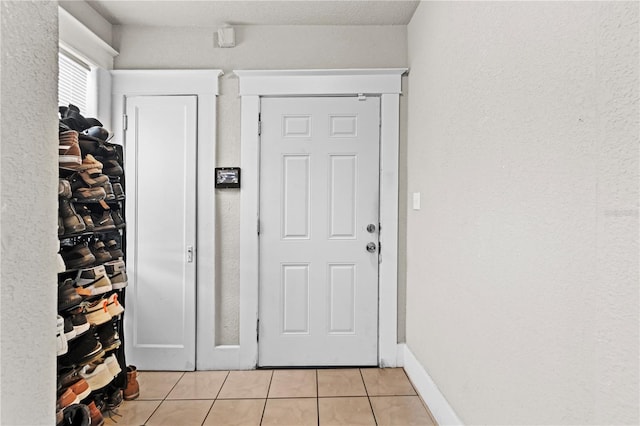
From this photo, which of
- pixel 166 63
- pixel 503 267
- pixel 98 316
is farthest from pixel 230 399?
pixel 166 63

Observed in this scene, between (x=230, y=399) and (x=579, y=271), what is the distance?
2.13 metres

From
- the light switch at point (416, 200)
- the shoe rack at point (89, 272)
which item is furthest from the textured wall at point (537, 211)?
the shoe rack at point (89, 272)

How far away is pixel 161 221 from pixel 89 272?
36.1 inches

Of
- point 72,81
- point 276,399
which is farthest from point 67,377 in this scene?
point 72,81

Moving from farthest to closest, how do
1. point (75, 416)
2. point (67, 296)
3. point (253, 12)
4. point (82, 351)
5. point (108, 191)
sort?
point (253, 12) < point (108, 191) < point (82, 351) < point (67, 296) < point (75, 416)


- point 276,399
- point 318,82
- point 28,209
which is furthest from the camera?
point 318,82

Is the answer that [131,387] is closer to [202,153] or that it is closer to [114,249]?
[114,249]

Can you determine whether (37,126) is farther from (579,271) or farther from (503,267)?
(503,267)

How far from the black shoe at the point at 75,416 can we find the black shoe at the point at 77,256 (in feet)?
2.10

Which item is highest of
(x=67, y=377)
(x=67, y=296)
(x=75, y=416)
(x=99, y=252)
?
(x=99, y=252)

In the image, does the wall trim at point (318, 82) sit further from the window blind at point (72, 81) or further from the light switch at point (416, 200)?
the window blind at point (72, 81)

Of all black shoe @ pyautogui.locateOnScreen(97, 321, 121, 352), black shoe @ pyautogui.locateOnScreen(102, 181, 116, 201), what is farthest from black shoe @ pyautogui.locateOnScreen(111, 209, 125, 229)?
black shoe @ pyautogui.locateOnScreen(97, 321, 121, 352)

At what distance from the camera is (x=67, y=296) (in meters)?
1.81

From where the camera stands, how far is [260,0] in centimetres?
259
